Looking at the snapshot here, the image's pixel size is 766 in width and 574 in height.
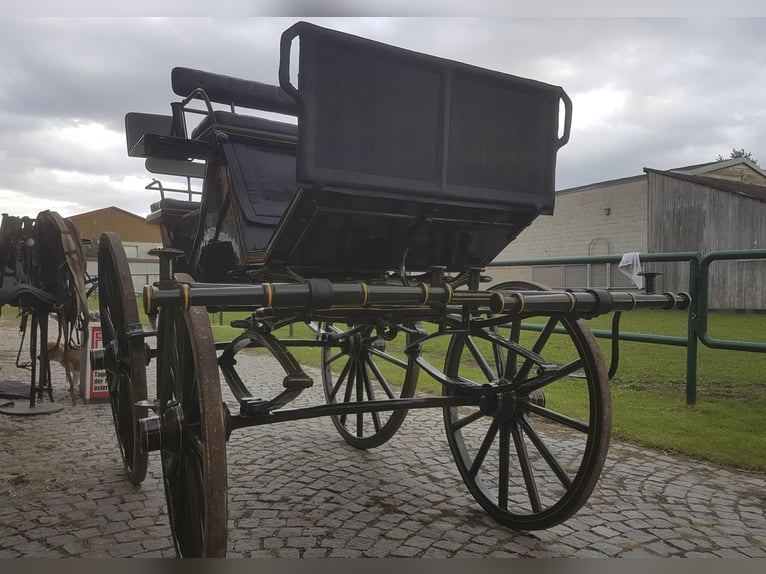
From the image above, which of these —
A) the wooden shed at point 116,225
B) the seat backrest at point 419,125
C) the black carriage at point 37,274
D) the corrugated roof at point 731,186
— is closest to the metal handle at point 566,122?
the seat backrest at point 419,125

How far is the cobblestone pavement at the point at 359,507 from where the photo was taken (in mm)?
2070

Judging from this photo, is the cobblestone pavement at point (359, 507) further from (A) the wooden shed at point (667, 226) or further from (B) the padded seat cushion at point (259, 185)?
(B) the padded seat cushion at point (259, 185)

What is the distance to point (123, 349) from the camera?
8.43 ft

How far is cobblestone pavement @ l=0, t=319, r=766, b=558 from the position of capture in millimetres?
2070

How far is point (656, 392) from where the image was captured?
4.15 meters

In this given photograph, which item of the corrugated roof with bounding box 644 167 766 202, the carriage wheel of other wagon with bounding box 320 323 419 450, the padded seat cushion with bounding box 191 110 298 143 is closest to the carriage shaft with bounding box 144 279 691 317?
the corrugated roof with bounding box 644 167 766 202

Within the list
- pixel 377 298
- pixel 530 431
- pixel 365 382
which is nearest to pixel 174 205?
pixel 365 382

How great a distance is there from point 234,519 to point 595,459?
1.37m

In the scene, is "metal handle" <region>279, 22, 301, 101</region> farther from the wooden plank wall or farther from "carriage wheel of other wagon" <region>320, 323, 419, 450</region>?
the wooden plank wall

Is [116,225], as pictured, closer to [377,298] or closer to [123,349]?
[123,349]

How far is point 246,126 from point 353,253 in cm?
77

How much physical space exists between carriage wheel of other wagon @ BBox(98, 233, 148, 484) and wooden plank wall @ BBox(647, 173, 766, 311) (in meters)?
2.15

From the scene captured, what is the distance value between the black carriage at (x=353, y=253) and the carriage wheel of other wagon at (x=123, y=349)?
0.01m

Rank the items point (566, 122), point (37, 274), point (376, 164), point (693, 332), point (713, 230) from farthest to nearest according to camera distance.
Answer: point (37, 274)
point (693, 332)
point (713, 230)
point (566, 122)
point (376, 164)
